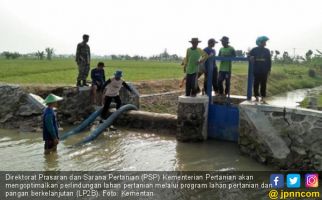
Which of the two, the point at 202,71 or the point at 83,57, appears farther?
the point at 83,57

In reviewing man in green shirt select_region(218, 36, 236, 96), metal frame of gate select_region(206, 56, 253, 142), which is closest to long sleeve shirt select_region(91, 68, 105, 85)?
metal frame of gate select_region(206, 56, 253, 142)

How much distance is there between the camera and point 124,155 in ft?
27.4

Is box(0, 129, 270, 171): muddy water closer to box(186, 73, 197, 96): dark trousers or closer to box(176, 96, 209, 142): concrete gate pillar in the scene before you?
box(176, 96, 209, 142): concrete gate pillar

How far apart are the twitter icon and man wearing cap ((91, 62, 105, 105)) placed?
21.8ft

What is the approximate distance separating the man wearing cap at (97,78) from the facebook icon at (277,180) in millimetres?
6443

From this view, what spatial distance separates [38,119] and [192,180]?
650 cm

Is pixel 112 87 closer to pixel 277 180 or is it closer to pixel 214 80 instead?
pixel 214 80

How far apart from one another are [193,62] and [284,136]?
304 centimetres

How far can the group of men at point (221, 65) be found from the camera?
903cm

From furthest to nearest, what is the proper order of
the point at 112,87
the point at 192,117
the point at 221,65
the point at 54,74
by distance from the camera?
the point at 54,74 < the point at 112,87 < the point at 221,65 < the point at 192,117

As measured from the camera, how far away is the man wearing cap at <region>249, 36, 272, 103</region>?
8.99m

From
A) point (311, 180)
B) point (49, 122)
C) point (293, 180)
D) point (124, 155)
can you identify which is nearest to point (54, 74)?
point (124, 155)

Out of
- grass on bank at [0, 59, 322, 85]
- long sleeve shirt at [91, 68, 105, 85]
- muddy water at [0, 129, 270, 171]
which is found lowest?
muddy water at [0, 129, 270, 171]

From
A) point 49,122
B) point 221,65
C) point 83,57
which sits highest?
point 83,57
